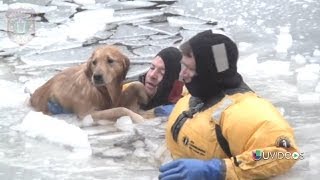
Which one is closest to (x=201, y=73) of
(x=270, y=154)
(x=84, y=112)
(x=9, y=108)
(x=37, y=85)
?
(x=270, y=154)

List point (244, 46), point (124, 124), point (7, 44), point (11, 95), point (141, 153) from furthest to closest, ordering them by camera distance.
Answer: point (7, 44) < point (244, 46) < point (11, 95) < point (124, 124) < point (141, 153)

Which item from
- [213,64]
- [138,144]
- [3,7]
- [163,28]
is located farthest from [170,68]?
[3,7]

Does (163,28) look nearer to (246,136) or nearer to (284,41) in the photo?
(284,41)

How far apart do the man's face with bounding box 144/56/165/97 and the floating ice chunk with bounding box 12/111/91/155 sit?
0.84m

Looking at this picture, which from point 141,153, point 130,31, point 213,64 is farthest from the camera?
point 130,31

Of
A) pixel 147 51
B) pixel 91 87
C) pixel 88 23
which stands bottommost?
Answer: pixel 88 23

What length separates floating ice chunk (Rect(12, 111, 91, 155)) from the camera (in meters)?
4.95

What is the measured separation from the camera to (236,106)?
3625 mm

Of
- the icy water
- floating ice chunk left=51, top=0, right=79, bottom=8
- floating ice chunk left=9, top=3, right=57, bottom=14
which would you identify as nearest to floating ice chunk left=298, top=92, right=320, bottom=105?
the icy water

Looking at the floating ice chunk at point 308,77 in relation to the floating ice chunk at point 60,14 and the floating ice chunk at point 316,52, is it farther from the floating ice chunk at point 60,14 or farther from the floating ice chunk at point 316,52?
the floating ice chunk at point 60,14

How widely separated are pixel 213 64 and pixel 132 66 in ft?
11.7

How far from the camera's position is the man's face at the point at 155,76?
5.76 meters

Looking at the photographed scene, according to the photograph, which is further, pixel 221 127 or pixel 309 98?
pixel 309 98

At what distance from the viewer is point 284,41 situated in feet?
26.7
